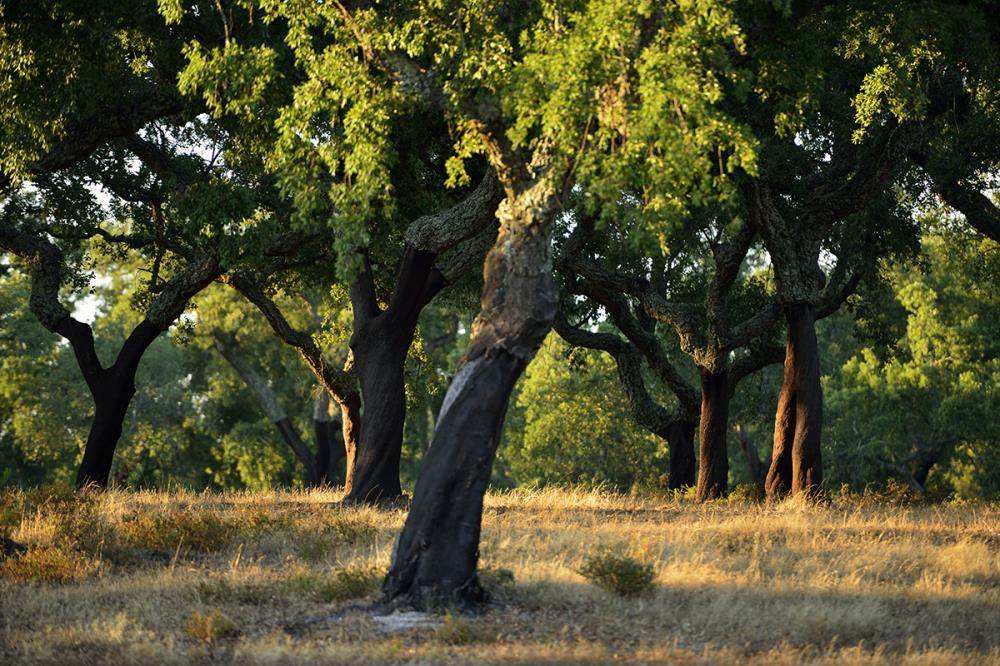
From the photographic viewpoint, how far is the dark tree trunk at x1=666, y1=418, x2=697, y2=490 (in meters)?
27.1

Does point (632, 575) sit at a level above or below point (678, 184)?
below

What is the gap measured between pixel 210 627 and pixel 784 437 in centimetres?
1329

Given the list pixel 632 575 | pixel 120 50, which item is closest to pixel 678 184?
pixel 632 575

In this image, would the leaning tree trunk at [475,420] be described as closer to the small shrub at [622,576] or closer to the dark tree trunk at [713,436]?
the small shrub at [622,576]

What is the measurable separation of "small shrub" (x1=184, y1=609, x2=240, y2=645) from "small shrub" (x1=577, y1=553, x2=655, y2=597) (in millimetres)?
3841

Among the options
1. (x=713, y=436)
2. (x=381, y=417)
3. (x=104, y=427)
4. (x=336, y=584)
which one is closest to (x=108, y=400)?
(x=104, y=427)

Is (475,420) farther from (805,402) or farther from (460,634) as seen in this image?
(805,402)

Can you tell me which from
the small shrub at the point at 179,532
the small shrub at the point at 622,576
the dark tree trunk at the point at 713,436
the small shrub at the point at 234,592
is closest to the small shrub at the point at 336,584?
the small shrub at the point at 234,592

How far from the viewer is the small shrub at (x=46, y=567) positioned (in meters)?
12.0

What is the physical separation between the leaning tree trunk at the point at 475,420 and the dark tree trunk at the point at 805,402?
945 centimetres

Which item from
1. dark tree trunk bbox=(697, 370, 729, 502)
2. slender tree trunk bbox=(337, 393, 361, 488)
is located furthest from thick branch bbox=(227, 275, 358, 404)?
dark tree trunk bbox=(697, 370, 729, 502)

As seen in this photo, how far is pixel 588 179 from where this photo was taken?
10.7 metres

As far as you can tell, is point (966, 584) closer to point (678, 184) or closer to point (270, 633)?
point (678, 184)

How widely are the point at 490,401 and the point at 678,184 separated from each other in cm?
310
